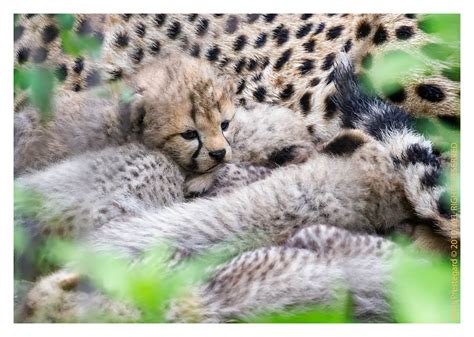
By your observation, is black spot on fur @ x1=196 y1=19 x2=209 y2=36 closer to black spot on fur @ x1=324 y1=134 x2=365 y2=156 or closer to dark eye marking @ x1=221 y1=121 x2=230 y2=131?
dark eye marking @ x1=221 y1=121 x2=230 y2=131

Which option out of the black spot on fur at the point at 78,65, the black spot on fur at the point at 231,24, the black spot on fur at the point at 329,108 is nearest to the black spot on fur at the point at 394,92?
the black spot on fur at the point at 329,108

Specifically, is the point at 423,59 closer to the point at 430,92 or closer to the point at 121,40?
the point at 430,92

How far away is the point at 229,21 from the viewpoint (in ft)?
7.93

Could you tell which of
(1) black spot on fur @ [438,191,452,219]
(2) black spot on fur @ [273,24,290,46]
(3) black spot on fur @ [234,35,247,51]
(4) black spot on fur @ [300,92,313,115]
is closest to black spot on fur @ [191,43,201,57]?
(3) black spot on fur @ [234,35,247,51]

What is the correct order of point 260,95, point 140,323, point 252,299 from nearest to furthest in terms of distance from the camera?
point 140,323 → point 252,299 → point 260,95

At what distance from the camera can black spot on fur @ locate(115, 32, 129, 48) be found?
2389mm

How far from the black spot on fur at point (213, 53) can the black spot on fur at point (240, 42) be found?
0.18 feet

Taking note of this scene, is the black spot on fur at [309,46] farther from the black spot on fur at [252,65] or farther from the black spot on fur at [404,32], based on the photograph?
the black spot on fur at [404,32]

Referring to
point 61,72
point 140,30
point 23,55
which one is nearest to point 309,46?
point 140,30

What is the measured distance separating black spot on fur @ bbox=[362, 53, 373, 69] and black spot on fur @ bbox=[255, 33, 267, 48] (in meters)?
0.34

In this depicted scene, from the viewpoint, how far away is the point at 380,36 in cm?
233

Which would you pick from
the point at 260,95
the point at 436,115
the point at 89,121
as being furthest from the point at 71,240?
the point at 436,115
